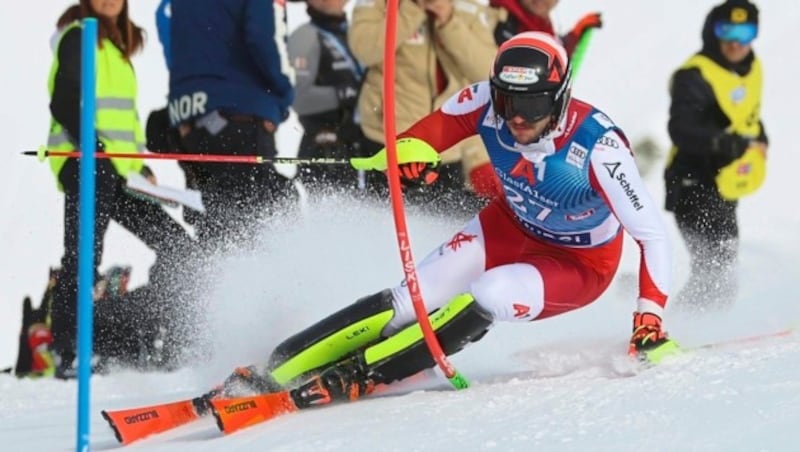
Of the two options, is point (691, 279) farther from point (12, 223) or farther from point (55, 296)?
point (12, 223)

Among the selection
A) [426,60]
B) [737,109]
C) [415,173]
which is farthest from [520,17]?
[415,173]

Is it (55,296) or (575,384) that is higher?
(55,296)

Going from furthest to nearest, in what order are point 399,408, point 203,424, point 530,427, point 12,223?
1. point 12,223
2. point 203,424
3. point 399,408
4. point 530,427

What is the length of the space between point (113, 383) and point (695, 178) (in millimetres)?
3849

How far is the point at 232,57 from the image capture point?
7625 mm

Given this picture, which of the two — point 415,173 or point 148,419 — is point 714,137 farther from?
point 148,419

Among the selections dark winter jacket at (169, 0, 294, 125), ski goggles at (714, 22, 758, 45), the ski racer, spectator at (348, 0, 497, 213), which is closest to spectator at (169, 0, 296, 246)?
dark winter jacket at (169, 0, 294, 125)

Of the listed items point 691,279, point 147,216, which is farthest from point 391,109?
point 691,279

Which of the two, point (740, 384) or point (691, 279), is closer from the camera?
point (740, 384)

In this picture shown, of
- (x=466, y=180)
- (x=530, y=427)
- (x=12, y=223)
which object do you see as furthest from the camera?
(x=12, y=223)

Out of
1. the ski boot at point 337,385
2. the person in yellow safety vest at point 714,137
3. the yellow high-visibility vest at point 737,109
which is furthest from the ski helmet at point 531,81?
the yellow high-visibility vest at point 737,109

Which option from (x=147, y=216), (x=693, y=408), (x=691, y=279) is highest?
(x=147, y=216)

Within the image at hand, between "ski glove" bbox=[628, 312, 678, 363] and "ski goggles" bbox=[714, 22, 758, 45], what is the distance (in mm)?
3966

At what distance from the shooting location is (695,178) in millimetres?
9188
